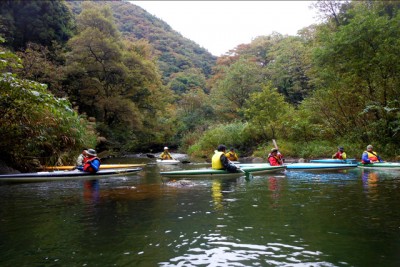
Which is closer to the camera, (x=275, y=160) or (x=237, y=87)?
(x=275, y=160)

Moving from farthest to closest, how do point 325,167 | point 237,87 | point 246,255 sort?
1. point 237,87
2. point 325,167
3. point 246,255

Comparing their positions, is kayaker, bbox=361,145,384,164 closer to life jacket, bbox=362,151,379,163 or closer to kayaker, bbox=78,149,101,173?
life jacket, bbox=362,151,379,163

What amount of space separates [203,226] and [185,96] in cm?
2955

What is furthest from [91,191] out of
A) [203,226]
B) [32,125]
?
[203,226]

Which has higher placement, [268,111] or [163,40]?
[163,40]

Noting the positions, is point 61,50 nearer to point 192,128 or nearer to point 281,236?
point 192,128

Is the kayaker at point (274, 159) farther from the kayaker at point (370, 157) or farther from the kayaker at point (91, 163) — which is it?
the kayaker at point (91, 163)

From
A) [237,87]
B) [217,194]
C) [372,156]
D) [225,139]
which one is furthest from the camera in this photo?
[237,87]

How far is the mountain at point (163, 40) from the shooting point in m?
61.1

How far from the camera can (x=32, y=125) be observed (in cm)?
1115

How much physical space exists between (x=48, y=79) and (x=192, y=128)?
15588mm

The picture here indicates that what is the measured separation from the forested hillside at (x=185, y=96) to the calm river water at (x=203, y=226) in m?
2.38

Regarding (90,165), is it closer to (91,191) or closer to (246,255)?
(91,191)

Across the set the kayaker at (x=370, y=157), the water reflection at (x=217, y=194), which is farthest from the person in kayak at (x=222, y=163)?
the kayaker at (x=370, y=157)
